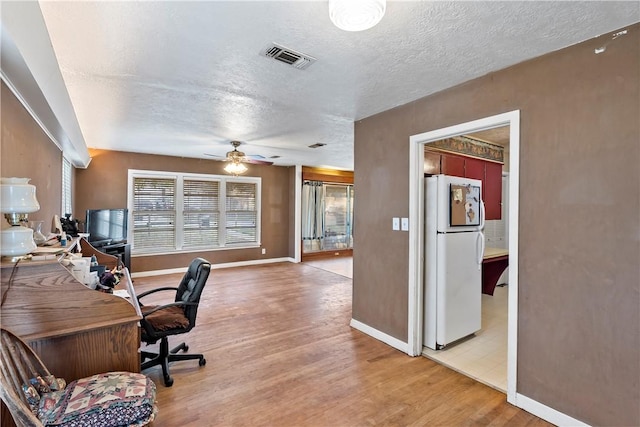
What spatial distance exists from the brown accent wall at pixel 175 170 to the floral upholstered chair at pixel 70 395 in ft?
15.9

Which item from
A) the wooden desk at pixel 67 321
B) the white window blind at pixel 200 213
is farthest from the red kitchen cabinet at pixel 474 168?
the white window blind at pixel 200 213

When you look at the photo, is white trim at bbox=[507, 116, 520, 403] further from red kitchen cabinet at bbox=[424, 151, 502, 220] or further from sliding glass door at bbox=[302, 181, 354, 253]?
sliding glass door at bbox=[302, 181, 354, 253]

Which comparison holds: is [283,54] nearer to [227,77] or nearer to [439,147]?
[227,77]

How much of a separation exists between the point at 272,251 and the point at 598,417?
635 centimetres

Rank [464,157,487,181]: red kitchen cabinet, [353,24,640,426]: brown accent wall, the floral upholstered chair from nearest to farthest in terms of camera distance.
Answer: the floral upholstered chair, [353,24,640,426]: brown accent wall, [464,157,487,181]: red kitchen cabinet

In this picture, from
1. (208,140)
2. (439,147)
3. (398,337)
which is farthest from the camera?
(208,140)

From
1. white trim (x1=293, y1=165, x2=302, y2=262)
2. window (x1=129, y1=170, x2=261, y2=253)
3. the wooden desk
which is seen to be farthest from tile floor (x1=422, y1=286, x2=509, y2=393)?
window (x1=129, y1=170, x2=261, y2=253)

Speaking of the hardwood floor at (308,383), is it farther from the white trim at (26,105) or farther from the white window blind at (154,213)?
the white window blind at (154,213)

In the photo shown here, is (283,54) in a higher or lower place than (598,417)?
higher

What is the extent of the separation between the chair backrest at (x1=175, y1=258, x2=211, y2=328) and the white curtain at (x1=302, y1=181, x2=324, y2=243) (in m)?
4.98

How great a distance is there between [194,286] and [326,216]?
5.78 meters

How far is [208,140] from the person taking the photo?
4555 mm

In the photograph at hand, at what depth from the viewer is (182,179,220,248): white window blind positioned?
6.28 m

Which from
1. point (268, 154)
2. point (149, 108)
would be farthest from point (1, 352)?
point (268, 154)
